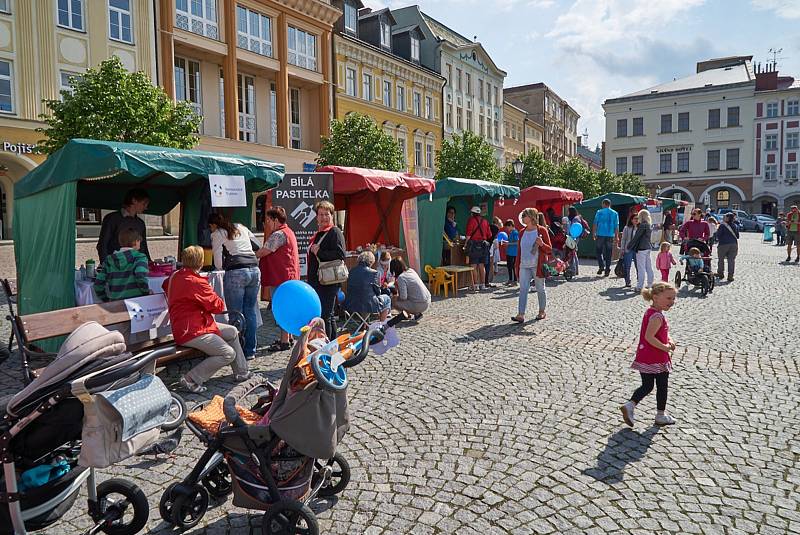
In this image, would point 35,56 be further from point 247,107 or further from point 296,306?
point 296,306

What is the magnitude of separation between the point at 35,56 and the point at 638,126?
2512 inches

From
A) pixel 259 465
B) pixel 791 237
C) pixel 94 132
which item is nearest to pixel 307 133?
pixel 94 132

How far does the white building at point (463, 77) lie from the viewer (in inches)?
1781

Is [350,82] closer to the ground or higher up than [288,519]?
higher up

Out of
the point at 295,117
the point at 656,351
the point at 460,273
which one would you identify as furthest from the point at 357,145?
the point at 656,351

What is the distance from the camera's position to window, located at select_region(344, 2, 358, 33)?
35062 millimetres

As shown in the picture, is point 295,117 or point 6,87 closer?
point 6,87

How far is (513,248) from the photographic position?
46.5 ft

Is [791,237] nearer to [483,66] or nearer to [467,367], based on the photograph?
[467,367]

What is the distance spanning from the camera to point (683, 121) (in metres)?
65.4

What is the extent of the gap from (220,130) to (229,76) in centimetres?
256

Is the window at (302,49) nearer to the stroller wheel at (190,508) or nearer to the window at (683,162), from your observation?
the stroller wheel at (190,508)

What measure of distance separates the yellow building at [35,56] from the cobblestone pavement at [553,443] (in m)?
17.0

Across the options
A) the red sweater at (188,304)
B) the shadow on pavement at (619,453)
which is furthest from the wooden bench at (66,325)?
the shadow on pavement at (619,453)
